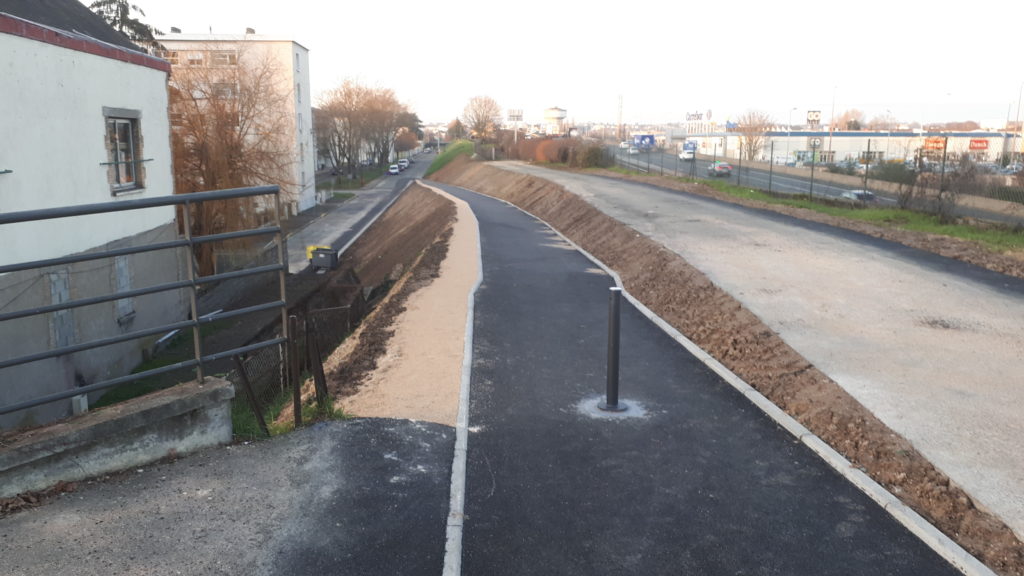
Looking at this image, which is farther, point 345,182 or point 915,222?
point 345,182

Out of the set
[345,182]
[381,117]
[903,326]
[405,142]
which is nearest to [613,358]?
[903,326]

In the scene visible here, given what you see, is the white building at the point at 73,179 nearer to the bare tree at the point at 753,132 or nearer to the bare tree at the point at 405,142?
the bare tree at the point at 753,132

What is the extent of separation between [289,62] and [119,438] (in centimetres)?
5071

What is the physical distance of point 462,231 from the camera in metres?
22.8

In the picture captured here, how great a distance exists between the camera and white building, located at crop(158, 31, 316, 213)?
4619cm

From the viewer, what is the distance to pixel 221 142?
2741 cm

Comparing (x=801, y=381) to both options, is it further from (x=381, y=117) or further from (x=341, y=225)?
(x=381, y=117)

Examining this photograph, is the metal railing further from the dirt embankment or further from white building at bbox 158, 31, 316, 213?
white building at bbox 158, 31, 316, 213

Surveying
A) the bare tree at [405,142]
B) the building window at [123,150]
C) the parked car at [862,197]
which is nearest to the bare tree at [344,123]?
the bare tree at [405,142]

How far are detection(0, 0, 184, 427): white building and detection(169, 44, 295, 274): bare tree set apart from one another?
→ 29.4 ft

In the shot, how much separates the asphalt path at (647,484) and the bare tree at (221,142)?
66.7ft

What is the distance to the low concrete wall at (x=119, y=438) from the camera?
14.3ft

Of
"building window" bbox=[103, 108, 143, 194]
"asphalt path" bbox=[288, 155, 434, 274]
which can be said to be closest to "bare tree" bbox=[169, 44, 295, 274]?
"asphalt path" bbox=[288, 155, 434, 274]

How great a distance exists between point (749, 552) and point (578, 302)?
7.43 m
